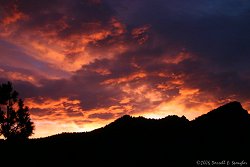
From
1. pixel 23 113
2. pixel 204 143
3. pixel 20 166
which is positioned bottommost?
pixel 20 166

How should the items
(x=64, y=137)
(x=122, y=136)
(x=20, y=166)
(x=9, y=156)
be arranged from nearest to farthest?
(x=20, y=166) < (x=9, y=156) < (x=122, y=136) < (x=64, y=137)

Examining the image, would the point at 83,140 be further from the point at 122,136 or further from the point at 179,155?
the point at 179,155

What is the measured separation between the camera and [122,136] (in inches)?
1351

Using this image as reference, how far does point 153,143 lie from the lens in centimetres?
3231

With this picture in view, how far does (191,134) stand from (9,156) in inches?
816

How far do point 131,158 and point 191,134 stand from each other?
8.84 m

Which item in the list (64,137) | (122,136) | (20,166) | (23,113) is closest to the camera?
(20,166)

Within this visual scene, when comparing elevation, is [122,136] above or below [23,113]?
below

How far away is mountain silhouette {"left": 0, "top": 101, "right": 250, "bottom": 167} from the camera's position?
97.0ft

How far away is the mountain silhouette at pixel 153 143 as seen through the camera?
97.0 ft

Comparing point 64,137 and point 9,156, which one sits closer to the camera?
point 9,156

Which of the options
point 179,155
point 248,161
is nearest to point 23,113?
point 179,155

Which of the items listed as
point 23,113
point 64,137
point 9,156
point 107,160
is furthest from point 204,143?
point 23,113

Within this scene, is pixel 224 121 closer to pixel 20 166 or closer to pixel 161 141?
pixel 161 141
